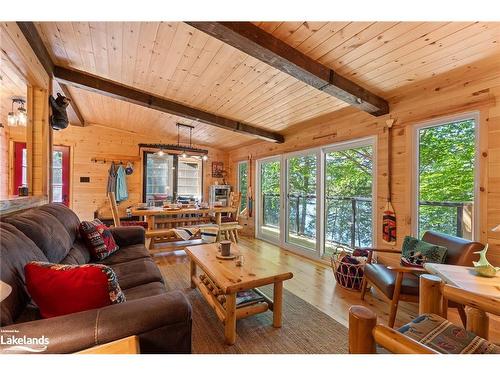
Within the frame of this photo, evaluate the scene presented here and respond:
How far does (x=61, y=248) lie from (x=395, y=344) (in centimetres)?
221

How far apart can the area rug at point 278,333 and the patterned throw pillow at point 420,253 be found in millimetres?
940

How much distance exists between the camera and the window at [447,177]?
7.39 ft

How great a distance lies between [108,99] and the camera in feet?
13.0

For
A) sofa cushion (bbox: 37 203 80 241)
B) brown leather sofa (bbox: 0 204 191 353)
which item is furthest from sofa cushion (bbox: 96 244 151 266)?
brown leather sofa (bbox: 0 204 191 353)

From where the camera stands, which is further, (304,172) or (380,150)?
(304,172)

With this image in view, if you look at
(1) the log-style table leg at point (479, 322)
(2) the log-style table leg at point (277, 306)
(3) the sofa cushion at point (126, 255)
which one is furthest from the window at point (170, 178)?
(1) the log-style table leg at point (479, 322)

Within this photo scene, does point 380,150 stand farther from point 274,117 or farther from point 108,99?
point 108,99

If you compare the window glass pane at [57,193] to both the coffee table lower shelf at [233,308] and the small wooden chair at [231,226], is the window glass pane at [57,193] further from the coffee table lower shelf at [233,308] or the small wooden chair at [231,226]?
the coffee table lower shelf at [233,308]

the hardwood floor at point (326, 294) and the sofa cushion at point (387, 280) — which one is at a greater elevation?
the sofa cushion at point (387, 280)

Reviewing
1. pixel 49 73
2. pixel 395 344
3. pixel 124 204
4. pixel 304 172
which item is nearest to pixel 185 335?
pixel 395 344

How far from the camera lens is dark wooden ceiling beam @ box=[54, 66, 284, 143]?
300 cm

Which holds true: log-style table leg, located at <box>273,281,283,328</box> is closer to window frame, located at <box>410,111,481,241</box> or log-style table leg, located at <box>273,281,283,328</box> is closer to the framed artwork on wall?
window frame, located at <box>410,111,481,241</box>

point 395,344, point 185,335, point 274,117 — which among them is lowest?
point 185,335

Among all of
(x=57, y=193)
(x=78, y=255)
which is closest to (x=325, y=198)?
(x=78, y=255)
